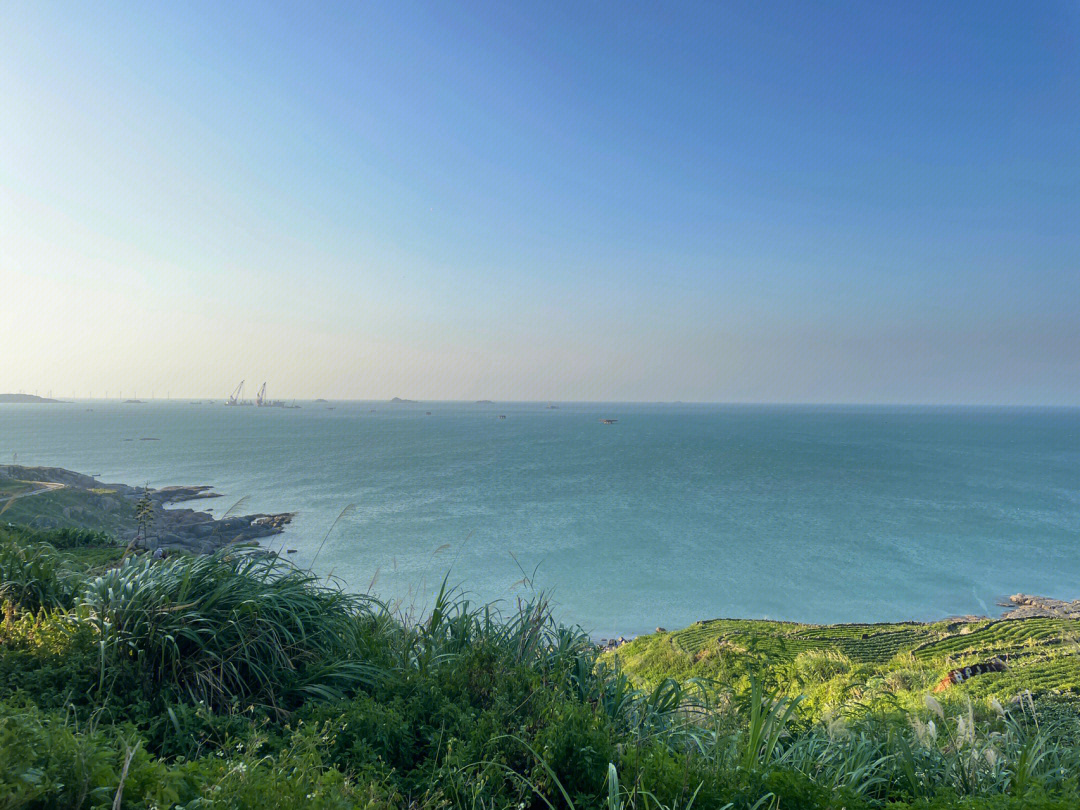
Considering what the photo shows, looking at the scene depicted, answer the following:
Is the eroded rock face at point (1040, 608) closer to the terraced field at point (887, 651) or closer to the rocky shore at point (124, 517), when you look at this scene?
the terraced field at point (887, 651)

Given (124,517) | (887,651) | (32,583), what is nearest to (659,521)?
(887,651)

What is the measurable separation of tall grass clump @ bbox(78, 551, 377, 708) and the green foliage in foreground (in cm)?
2

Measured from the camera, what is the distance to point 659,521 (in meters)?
52.8

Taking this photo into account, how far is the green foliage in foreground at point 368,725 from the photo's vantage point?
2.52m

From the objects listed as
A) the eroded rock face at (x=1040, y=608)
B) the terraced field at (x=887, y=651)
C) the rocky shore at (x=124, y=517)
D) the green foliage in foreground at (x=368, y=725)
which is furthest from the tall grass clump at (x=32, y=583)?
the eroded rock face at (x=1040, y=608)

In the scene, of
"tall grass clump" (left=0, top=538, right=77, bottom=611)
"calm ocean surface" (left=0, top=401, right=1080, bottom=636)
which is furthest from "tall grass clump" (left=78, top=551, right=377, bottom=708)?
"calm ocean surface" (left=0, top=401, right=1080, bottom=636)

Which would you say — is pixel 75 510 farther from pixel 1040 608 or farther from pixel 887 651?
pixel 1040 608

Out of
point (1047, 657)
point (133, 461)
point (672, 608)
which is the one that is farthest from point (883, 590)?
point (133, 461)

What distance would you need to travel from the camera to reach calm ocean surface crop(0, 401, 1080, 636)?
35688 millimetres

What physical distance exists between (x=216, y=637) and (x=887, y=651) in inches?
1176

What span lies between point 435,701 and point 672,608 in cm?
3238

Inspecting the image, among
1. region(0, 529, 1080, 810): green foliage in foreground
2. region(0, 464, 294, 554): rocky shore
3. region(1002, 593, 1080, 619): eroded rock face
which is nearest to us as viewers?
region(0, 529, 1080, 810): green foliage in foreground

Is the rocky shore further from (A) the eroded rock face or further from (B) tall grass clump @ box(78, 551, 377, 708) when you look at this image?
(A) the eroded rock face

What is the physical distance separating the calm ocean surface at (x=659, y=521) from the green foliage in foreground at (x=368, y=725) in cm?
320
